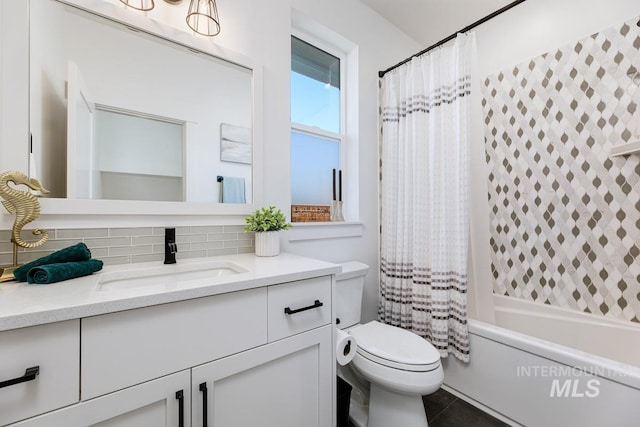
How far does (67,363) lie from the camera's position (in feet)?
1.99

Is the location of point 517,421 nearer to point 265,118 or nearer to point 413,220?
point 413,220

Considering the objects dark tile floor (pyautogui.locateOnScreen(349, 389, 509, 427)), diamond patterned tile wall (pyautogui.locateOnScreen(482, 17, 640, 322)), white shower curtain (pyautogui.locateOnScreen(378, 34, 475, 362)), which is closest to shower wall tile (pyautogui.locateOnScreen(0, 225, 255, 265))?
white shower curtain (pyautogui.locateOnScreen(378, 34, 475, 362))

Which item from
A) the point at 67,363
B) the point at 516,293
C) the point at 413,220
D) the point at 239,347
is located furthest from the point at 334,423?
the point at 516,293

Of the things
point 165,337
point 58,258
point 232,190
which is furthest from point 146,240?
point 165,337

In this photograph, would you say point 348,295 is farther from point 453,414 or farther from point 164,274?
point 164,274

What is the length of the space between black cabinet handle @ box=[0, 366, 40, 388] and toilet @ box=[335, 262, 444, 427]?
3.76 feet

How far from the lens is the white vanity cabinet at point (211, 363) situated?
64 centimetres

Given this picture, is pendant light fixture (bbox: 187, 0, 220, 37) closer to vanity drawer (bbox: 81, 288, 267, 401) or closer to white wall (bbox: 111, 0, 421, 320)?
white wall (bbox: 111, 0, 421, 320)

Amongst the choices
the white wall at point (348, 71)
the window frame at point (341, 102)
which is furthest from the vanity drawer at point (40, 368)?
the window frame at point (341, 102)

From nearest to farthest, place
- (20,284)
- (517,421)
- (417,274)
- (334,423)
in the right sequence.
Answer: (20,284) → (334,423) → (517,421) → (417,274)

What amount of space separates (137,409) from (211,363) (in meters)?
0.19

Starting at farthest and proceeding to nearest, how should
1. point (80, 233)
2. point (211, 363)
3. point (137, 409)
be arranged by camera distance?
point (80, 233)
point (211, 363)
point (137, 409)

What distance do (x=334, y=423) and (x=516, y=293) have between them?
5.99 ft

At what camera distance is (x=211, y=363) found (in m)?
0.79
